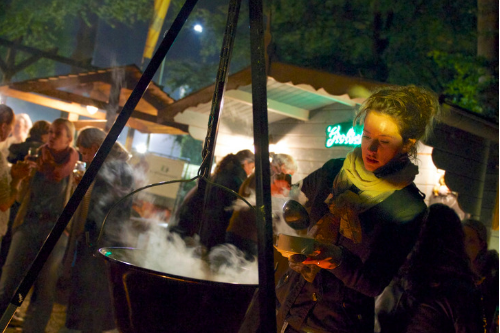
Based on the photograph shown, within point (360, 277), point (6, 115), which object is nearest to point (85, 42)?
point (6, 115)

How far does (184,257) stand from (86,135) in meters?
1.96

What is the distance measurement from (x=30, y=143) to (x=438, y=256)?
476 centimetres

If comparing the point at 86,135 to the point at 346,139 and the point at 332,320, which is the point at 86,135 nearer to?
the point at 332,320

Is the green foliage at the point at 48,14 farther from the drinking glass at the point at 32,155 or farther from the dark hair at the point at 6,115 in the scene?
the dark hair at the point at 6,115

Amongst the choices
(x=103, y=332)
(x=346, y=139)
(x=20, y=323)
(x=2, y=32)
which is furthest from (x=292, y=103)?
(x=2, y=32)

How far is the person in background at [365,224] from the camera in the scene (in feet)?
5.08

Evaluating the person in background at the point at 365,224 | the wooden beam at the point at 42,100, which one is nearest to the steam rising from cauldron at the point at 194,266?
the person in background at the point at 365,224

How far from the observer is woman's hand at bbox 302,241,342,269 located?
4.82 ft

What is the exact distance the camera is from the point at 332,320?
5.38 feet

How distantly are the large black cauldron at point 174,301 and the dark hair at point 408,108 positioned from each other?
95cm

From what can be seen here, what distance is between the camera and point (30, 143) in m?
4.99

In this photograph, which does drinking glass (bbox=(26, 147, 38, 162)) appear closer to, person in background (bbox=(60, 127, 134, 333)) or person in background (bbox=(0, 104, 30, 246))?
person in background (bbox=(0, 104, 30, 246))

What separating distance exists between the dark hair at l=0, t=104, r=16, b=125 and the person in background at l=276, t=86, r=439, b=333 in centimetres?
350

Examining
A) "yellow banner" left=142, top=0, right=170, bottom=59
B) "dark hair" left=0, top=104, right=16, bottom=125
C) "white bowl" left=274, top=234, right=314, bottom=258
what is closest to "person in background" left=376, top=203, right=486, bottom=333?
"white bowl" left=274, top=234, right=314, bottom=258
